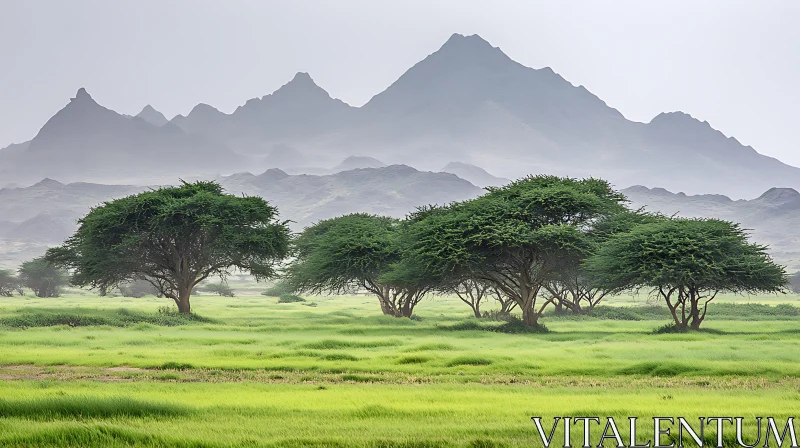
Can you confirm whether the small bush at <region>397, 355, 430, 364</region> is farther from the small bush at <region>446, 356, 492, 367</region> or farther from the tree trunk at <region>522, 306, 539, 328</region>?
the tree trunk at <region>522, 306, 539, 328</region>

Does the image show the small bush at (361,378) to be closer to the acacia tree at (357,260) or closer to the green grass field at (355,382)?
Answer: the green grass field at (355,382)

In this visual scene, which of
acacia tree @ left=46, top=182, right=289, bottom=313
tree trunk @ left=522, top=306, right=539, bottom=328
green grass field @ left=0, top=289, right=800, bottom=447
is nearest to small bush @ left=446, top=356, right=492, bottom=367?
green grass field @ left=0, top=289, right=800, bottom=447

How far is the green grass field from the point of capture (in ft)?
49.1

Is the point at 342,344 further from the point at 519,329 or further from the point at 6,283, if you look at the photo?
the point at 6,283

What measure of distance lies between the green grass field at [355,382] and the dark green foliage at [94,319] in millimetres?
283

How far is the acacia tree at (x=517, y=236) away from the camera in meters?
51.0

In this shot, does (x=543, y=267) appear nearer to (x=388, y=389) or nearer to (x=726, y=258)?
(x=726, y=258)

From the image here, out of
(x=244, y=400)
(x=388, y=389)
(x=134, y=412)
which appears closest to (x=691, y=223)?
(x=388, y=389)

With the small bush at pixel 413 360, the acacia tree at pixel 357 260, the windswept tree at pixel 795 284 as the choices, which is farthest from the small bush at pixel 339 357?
the windswept tree at pixel 795 284

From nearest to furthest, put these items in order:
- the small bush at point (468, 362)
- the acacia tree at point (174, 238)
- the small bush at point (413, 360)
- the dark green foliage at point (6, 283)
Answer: the small bush at point (468, 362), the small bush at point (413, 360), the acacia tree at point (174, 238), the dark green foliage at point (6, 283)

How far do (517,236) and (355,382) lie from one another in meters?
26.0

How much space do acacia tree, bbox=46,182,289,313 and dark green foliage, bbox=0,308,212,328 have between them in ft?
12.7

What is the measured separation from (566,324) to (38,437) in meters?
50.9

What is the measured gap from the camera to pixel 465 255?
50.9 meters
